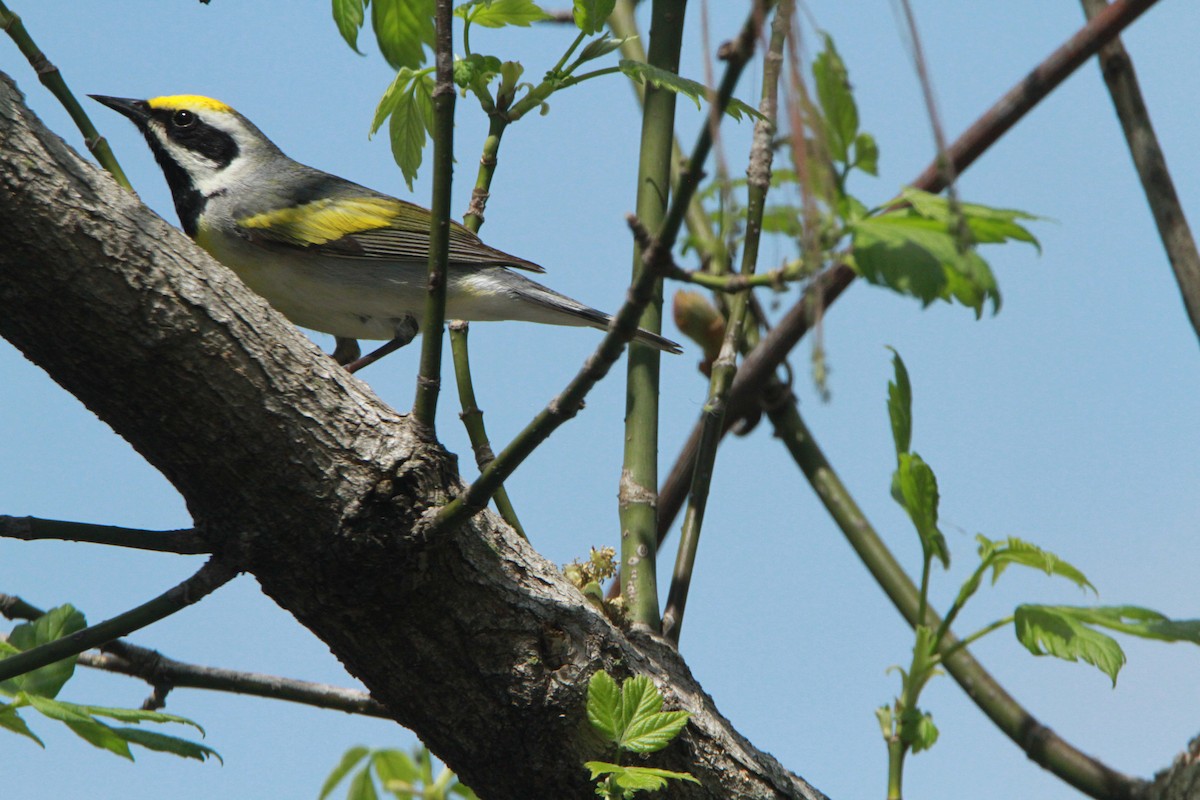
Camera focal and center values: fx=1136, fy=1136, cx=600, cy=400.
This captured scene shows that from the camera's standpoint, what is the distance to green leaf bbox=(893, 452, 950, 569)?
7.98 feet

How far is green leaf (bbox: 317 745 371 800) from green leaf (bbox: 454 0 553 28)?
83.9 inches

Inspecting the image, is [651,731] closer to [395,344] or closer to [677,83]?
[677,83]

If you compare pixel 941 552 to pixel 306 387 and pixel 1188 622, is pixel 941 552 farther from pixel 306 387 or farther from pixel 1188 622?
pixel 306 387

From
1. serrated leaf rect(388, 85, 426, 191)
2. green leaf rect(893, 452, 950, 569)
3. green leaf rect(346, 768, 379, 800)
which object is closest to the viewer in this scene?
green leaf rect(893, 452, 950, 569)

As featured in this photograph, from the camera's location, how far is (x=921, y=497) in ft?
8.05

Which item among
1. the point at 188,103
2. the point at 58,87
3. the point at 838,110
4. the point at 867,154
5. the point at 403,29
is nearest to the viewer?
the point at 838,110

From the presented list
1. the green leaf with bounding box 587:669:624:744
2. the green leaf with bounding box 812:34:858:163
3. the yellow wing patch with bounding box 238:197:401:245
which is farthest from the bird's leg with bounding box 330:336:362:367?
the green leaf with bounding box 812:34:858:163

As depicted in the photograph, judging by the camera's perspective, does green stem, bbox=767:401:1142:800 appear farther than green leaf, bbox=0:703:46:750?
Yes

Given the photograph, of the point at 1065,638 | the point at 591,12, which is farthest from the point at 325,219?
the point at 1065,638

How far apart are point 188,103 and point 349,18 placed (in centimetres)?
253

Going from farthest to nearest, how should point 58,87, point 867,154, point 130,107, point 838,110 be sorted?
point 130,107 < point 58,87 < point 867,154 < point 838,110

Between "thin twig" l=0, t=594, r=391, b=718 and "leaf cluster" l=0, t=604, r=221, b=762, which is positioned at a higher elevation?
"thin twig" l=0, t=594, r=391, b=718

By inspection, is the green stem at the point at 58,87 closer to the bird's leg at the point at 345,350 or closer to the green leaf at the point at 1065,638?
the bird's leg at the point at 345,350

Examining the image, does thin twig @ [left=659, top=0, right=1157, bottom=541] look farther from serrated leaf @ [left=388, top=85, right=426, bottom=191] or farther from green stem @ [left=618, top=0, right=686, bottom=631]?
serrated leaf @ [left=388, top=85, right=426, bottom=191]
